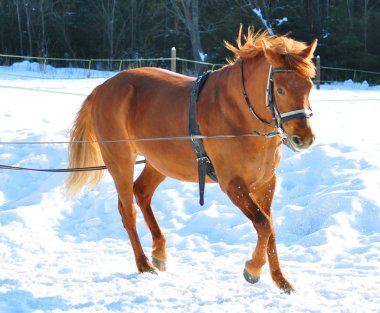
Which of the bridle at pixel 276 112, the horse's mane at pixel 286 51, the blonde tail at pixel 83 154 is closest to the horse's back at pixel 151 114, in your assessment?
the blonde tail at pixel 83 154

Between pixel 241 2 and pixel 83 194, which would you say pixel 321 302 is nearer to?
pixel 83 194

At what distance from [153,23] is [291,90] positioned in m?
32.9

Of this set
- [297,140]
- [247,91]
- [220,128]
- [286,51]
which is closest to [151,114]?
[220,128]

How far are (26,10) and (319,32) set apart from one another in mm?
16368

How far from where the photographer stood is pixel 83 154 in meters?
5.75

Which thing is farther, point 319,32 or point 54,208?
point 319,32

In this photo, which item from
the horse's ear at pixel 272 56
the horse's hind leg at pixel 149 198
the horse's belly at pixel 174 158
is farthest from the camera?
the horse's hind leg at pixel 149 198

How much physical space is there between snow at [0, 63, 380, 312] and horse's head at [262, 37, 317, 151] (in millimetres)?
1120

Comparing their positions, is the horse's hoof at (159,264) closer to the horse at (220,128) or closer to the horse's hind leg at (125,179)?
the horse at (220,128)

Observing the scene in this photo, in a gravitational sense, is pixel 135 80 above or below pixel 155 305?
above

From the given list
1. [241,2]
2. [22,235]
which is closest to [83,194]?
[22,235]

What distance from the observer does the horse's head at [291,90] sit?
368 centimetres

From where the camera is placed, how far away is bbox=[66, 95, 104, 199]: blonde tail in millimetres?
5746

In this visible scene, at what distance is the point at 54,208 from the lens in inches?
275
